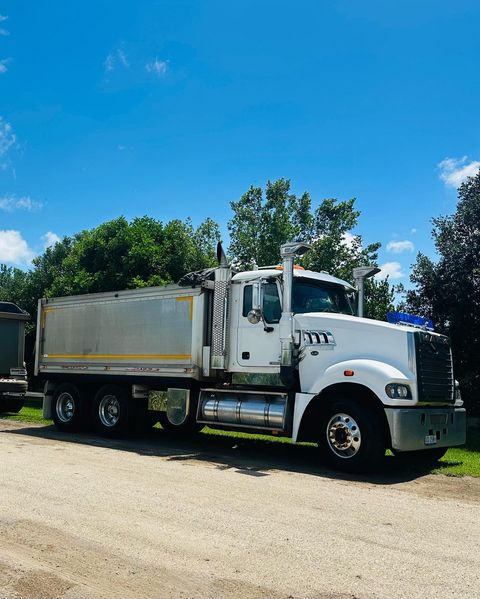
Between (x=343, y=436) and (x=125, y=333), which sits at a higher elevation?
(x=125, y=333)

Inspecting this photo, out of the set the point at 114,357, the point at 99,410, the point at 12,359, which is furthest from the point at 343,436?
the point at 12,359

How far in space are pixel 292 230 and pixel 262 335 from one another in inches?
763

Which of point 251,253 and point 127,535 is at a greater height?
point 251,253

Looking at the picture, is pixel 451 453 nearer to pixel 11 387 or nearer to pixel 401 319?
pixel 401 319

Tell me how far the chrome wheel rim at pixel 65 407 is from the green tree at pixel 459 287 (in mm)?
11029

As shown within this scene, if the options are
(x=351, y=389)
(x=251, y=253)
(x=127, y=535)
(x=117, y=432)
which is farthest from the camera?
(x=251, y=253)

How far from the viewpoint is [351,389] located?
30.1 ft

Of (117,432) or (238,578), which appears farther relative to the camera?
(117,432)

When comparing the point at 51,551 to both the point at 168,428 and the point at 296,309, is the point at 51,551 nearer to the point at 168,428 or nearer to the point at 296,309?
the point at 296,309

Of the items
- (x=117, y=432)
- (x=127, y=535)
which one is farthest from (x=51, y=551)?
(x=117, y=432)

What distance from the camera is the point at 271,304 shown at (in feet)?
34.4

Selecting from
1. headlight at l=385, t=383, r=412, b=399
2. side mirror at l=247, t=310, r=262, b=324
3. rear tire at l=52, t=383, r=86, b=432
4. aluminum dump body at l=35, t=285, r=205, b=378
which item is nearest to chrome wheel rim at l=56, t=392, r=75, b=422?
rear tire at l=52, t=383, r=86, b=432

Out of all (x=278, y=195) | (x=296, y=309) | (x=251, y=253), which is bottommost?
(x=296, y=309)

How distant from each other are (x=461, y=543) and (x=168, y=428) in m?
9.93
